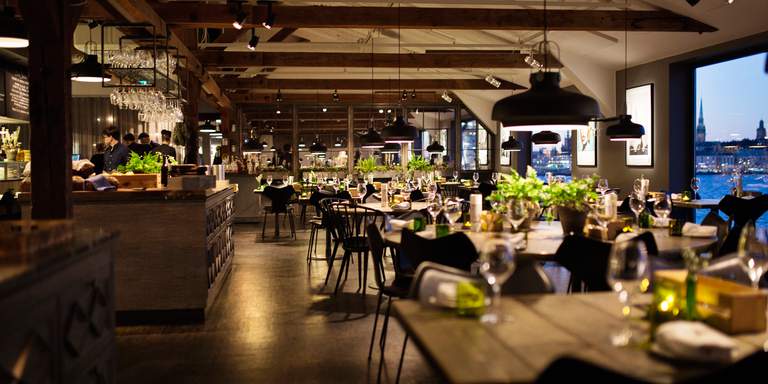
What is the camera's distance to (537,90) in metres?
3.26

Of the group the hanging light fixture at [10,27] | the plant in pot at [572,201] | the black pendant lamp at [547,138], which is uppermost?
the hanging light fixture at [10,27]

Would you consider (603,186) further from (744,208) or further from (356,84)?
(356,84)

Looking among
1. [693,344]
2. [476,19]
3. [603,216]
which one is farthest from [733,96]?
[693,344]

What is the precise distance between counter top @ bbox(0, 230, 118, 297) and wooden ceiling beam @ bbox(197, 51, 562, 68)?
31.1ft

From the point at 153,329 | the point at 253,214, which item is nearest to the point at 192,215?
the point at 153,329

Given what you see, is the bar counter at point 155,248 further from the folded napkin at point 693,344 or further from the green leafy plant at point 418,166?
the green leafy plant at point 418,166

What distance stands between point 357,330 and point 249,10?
4478 millimetres

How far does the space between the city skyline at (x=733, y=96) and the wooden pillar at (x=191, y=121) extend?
7627 mm

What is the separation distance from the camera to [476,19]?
335 inches

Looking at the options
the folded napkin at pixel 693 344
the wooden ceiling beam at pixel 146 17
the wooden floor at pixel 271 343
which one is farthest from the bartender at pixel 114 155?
the folded napkin at pixel 693 344

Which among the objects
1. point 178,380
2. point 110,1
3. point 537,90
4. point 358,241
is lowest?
point 178,380

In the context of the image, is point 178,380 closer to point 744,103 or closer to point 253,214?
point 744,103

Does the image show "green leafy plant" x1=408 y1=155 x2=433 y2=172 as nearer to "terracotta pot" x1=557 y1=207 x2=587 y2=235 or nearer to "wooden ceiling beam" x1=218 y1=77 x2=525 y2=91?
"wooden ceiling beam" x1=218 y1=77 x2=525 y2=91

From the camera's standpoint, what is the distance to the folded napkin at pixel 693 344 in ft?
5.63
